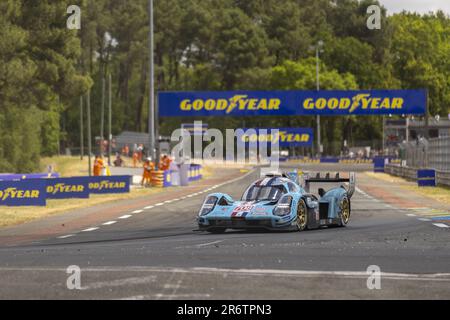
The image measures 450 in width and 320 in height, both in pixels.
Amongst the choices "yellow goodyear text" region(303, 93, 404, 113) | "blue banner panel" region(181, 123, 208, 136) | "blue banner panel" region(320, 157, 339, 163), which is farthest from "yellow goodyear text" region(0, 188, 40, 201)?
"blue banner panel" region(320, 157, 339, 163)

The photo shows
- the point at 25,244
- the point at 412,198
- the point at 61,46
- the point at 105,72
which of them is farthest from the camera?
the point at 105,72

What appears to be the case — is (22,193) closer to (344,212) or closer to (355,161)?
(344,212)

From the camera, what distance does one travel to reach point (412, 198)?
3509 cm

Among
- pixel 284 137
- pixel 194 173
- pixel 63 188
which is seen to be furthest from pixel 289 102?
pixel 284 137

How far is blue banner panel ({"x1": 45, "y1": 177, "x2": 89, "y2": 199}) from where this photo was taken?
120 ft

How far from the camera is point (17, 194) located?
31.0 meters

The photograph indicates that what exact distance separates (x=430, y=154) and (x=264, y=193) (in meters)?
34.0

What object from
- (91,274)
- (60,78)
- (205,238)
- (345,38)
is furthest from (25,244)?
(345,38)

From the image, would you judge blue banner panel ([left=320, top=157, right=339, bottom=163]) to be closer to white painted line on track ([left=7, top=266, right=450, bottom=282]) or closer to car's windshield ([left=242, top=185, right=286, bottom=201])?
car's windshield ([left=242, top=185, right=286, bottom=201])

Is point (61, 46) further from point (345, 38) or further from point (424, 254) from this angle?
point (345, 38)

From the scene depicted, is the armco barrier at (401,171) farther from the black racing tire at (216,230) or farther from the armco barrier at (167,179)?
the black racing tire at (216,230)

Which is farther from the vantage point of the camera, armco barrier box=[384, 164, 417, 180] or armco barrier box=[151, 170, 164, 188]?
armco barrier box=[384, 164, 417, 180]

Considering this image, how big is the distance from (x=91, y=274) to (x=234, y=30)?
398 ft

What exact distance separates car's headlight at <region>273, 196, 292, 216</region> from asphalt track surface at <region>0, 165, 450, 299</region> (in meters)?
0.39
